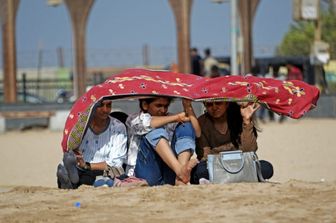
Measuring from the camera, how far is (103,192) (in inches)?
352

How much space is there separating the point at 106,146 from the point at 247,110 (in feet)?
4.62

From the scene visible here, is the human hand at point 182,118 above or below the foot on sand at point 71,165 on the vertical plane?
above

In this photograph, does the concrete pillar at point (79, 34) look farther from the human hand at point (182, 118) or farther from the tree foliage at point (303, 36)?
the human hand at point (182, 118)

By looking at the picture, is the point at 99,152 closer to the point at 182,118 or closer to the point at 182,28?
the point at 182,118

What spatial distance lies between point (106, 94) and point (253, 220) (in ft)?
9.56

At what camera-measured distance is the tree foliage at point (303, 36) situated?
2115 inches

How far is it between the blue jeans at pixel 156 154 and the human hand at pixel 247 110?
546mm

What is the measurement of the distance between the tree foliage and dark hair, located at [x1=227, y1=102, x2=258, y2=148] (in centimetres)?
3243

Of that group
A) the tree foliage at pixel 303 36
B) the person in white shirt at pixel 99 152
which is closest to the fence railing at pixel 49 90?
the tree foliage at pixel 303 36

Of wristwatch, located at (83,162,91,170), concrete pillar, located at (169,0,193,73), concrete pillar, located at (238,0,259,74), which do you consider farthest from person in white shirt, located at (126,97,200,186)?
concrete pillar, located at (238,0,259,74)

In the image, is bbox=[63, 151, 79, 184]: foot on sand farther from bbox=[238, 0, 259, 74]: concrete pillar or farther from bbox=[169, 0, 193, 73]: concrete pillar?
Result: bbox=[238, 0, 259, 74]: concrete pillar

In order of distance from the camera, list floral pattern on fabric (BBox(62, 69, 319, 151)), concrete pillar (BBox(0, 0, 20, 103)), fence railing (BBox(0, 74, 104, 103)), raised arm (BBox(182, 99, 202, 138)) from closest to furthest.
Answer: raised arm (BBox(182, 99, 202, 138)), floral pattern on fabric (BBox(62, 69, 319, 151)), concrete pillar (BBox(0, 0, 20, 103)), fence railing (BBox(0, 74, 104, 103))

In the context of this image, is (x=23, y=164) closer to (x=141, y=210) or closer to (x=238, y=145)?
(x=238, y=145)

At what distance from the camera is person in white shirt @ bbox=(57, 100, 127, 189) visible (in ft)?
32.1
